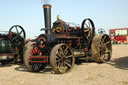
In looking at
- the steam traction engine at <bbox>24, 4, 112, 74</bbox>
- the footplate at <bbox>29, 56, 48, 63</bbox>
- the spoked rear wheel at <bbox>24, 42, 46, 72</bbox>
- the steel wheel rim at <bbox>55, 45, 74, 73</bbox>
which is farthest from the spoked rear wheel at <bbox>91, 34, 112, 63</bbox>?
the footplate at <bbox>29, 56, 48, 63</bbox>

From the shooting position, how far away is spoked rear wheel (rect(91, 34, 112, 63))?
8.70 m

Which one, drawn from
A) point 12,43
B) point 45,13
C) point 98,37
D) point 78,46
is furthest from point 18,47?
point 98,37

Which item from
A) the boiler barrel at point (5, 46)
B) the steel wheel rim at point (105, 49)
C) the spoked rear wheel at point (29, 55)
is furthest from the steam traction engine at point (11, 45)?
the steel wheel rim at point (105, 49)

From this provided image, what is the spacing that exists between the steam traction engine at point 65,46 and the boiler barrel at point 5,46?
1.63 m

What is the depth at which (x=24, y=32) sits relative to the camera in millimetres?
10750

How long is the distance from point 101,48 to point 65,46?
2.93 meters

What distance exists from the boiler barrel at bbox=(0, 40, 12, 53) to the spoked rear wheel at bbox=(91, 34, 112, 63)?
4.98 metres

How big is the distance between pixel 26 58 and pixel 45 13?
5417 millimetres

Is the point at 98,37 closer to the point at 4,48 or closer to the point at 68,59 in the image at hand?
the point at 68,59

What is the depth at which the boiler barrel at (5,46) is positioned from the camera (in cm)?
949

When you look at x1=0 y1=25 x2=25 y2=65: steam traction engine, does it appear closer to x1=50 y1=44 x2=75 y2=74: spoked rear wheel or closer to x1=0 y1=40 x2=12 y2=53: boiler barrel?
x1=0 y1=40 x2=12 y2=53: boiler barrel

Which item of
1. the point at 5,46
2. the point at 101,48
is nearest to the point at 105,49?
the point at 101,48

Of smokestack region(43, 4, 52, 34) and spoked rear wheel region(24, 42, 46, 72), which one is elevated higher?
smokestack region(43, 4, 52, 34)

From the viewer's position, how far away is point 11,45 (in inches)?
397
